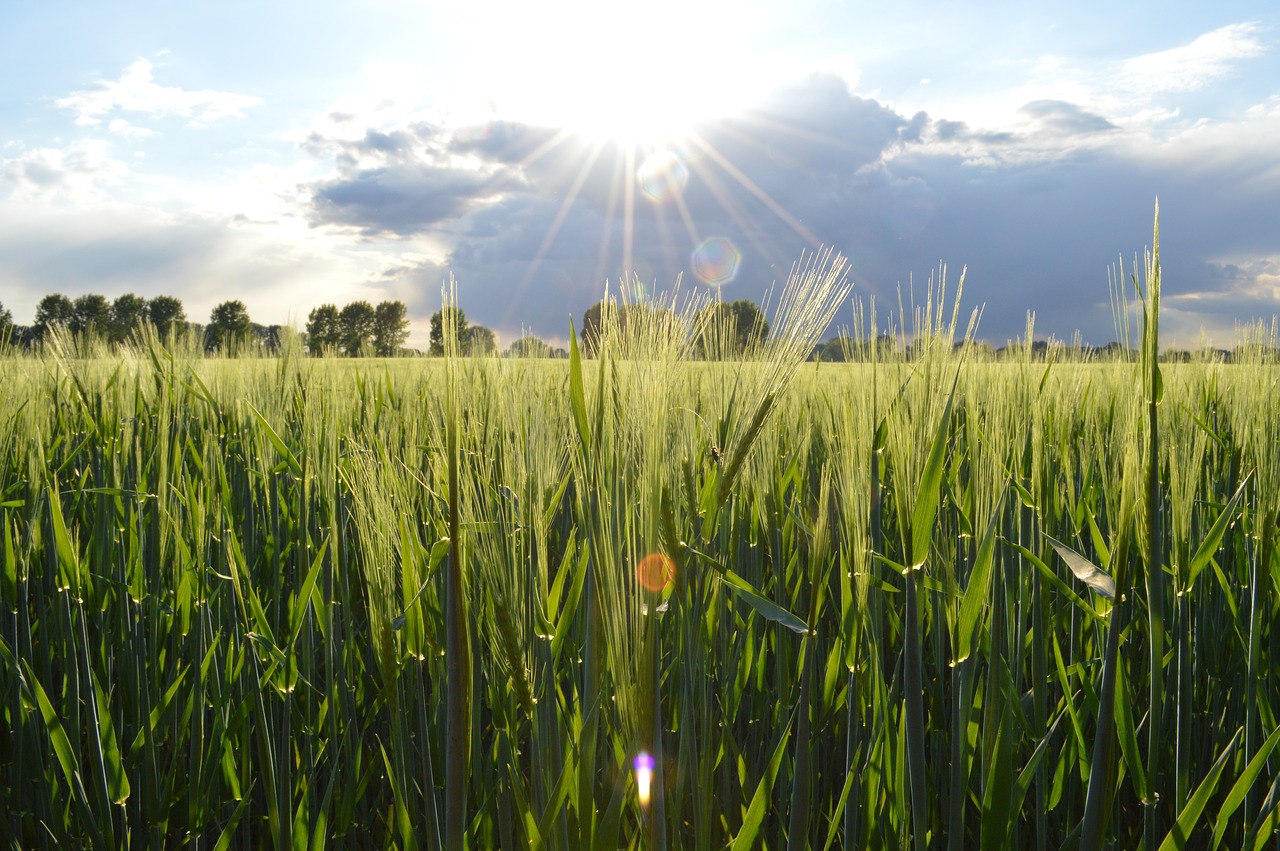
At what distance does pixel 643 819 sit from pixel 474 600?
0.38 m

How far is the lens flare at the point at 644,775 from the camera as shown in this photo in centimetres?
73

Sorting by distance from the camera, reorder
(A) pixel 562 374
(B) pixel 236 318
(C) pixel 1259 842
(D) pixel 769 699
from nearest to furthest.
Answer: (C) pixel 1259 842 → (D) pixel 769 699 → (A) pixel 562 374 → (B) pixel 236 318

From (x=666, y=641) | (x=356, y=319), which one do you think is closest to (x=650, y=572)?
(x=666, y=641)

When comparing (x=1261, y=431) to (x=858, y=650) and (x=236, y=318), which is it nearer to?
(x=858, y=650)

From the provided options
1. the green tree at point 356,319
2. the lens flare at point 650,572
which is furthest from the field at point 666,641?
the green tree at point 356,319

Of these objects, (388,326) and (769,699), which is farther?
(388,326)

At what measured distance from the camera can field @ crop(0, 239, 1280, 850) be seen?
845 mm

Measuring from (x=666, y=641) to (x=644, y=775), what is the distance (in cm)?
50

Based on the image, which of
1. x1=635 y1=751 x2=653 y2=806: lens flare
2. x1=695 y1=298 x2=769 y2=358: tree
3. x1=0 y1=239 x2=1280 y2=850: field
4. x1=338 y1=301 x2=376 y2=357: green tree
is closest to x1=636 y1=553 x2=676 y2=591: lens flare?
x1=0 y1=239 x2=1280 y2=850: field

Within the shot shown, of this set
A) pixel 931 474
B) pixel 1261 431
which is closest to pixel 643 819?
pixel 931 474

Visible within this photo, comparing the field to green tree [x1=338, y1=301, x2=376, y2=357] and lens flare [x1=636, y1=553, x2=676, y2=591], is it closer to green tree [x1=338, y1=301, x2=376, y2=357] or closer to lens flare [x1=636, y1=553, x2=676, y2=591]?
lens flare [x1=636, y1=553, x2=676, y2=591]

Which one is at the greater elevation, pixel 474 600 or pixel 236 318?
pixel 236 318

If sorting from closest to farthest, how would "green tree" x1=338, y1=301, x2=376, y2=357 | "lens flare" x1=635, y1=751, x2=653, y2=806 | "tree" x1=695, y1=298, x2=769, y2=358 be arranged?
"lens flare" x1=635, y1=751, x2=653, y2=806 → "tree" x1=695, y1=298, x2=769, y2=358 → "green tree" x1=338, y1=301, x2=376, y2=357

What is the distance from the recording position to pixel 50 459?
2.02m
